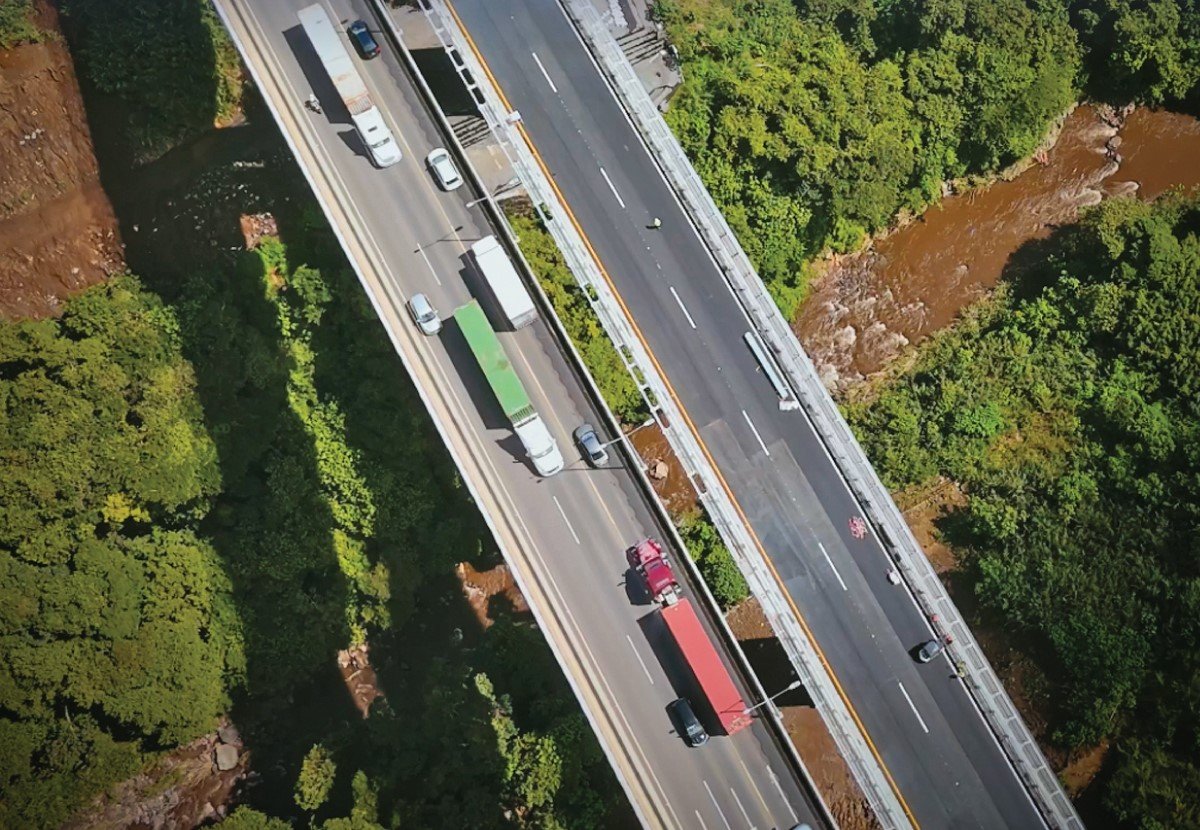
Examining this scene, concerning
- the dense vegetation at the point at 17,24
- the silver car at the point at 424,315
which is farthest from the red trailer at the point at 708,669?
the dense vegetation at the point at 17,24

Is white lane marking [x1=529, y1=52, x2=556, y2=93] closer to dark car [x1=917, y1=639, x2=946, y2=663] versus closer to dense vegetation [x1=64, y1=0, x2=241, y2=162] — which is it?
dense vegetation [x1=64, y1=0, x2=241, y2=162]

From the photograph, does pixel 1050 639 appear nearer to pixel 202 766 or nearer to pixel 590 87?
pixel 590 87

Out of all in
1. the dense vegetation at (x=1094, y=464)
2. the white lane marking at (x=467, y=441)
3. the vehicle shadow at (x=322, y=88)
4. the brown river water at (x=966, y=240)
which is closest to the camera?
the white lane marking at (x=467, y=441)

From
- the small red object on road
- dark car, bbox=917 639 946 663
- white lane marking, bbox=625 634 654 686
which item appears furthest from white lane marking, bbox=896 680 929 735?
white lane marking, bbox=625 634 654 686

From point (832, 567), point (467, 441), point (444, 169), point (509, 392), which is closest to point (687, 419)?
point (509, 392)

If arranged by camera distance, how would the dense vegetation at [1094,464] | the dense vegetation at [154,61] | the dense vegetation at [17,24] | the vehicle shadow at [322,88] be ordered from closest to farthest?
the vehicle shadow at [322,88] → the dense vegetation at [1094,464] → the dense vegetation at [17,24] → the dense vegetation at [154,61]

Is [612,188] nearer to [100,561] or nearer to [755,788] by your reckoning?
[755,788]

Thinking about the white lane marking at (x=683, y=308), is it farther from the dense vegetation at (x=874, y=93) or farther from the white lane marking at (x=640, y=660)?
the white lane marking at (x=640, y=660)

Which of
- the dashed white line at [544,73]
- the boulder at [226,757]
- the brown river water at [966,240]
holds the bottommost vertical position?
the boulder at [226,757]

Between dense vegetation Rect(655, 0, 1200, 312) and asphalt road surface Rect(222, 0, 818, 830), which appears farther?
dense vegetation Rect(655, 0, 1200, 312)
